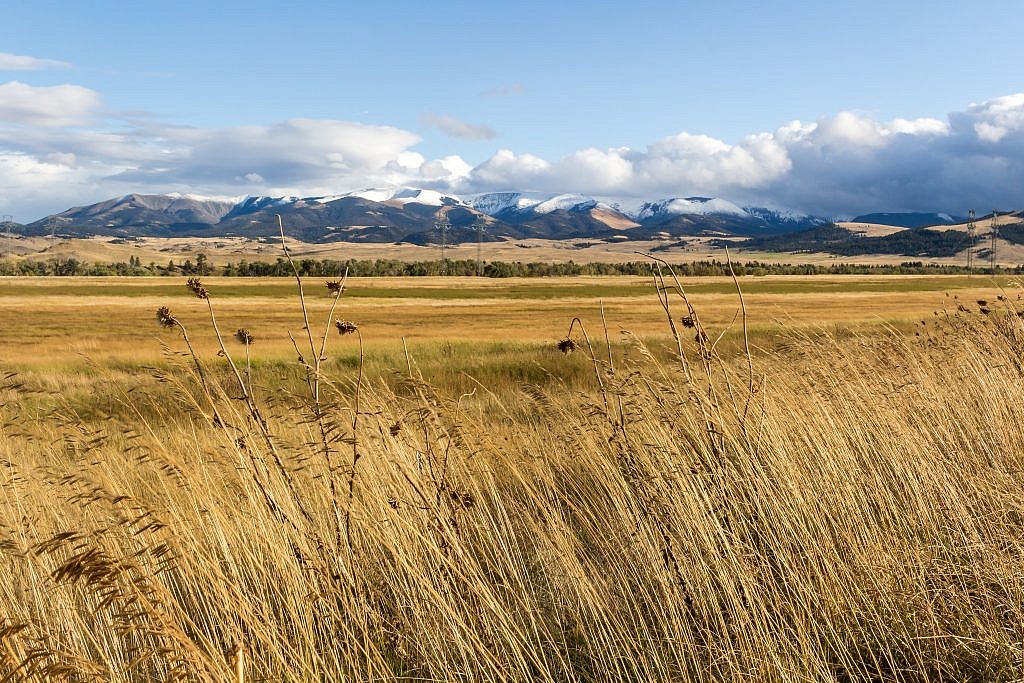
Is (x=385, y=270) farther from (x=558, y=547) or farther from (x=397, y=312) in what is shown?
(x=558, y=547)

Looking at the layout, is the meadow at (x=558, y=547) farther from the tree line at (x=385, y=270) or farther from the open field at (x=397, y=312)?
the tree line at (x=385, y=270)

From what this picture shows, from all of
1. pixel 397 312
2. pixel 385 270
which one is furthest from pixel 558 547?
pixel 385 270

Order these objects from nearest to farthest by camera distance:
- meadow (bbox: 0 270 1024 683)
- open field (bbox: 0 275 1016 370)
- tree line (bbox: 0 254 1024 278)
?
meadow (bbox: 0 270 1024 683)
open field (bbox: 0 275 1016 370)
tree line (bbox: 0 254 1024 278)

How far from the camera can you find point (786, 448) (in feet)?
21.1

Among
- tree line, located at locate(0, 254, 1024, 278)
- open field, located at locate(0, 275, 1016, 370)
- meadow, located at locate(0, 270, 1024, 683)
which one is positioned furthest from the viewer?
tree line, located at locate(0, 254, 1024, 278)

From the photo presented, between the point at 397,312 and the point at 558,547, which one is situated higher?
the point at 558,547

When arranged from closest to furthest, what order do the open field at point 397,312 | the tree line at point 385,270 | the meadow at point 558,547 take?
1. the meadow at point 558,547
2. the open field at point 397,312
3. the tree line at point 385,270

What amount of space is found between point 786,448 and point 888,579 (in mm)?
2071

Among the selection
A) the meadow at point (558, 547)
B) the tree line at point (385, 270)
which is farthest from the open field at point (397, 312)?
the tree line at point (385, 270)

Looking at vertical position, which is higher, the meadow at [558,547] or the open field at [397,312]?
the meadow at [558,547]

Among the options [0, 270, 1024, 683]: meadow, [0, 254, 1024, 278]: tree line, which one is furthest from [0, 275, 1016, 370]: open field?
[0, 254, 1024, 278]: tree line

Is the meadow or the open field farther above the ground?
the meadow

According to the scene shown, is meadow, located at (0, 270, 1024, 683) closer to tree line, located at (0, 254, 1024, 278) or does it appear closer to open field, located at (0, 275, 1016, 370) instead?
open field, located at (0, 275, 1016, 370)

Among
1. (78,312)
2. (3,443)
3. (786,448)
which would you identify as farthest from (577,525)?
(78,312)
